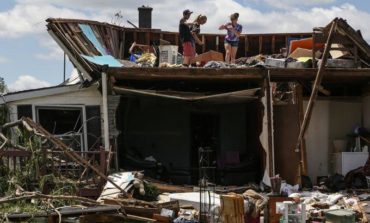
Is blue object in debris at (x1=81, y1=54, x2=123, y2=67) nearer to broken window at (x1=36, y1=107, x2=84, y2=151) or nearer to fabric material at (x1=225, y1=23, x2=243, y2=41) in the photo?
broken window at (x1=36, y1=107, x2=84, y2=151)

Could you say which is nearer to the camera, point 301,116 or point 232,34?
point 301,116

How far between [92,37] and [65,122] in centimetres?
302

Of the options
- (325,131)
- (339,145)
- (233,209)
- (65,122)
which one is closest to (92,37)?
(65,122)

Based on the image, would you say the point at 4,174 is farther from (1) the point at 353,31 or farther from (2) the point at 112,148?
(1) the point at 353,31

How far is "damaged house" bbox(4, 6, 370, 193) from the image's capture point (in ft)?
47.2

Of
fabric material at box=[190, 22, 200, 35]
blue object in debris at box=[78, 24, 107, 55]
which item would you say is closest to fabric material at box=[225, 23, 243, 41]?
fabric material at box=[190, 22, 200, 35]

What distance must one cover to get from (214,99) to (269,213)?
15.8 ft

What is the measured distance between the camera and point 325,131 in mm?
16062

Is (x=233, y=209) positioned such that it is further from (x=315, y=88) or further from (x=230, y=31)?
(x=230, y=31)

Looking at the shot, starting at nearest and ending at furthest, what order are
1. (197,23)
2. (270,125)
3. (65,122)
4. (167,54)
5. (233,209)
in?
1. (233,209)
2. (270,125)
3. (65,122)
4. (197,23)
5. (167,54)

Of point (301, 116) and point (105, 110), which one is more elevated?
point (105, 110)

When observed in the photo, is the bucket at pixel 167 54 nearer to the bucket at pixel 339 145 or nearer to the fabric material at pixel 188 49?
the fabric material at pixel 188 49

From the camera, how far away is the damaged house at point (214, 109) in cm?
1438

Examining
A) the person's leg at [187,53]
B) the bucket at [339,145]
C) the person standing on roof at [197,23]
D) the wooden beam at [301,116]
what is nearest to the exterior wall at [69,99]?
the person's leg at [187,53]
